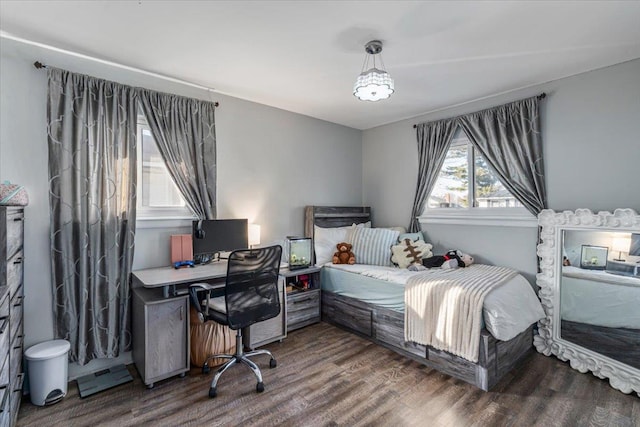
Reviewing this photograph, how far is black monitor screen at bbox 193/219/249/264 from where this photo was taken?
114 inches

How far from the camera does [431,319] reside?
8.45 ft

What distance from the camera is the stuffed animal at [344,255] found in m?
3.72

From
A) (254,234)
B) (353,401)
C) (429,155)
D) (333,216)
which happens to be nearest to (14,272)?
(254,234)

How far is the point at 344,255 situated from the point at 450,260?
46.6 inches

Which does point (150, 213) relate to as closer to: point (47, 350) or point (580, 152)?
point (47, 350)

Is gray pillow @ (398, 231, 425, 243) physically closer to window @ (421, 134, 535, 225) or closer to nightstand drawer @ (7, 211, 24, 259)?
window @ (421, 134, 535, 225)

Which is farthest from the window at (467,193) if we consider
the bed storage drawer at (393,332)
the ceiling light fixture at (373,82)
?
the ceiling light fixture at (373,82)

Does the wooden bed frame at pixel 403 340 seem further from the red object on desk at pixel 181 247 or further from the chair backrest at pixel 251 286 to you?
the red object on desk at pixel 181 247

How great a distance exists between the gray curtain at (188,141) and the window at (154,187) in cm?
9

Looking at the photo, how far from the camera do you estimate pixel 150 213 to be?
286 cm

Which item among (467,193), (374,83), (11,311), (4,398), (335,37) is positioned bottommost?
(4,398)

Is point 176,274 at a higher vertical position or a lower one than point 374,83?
lower

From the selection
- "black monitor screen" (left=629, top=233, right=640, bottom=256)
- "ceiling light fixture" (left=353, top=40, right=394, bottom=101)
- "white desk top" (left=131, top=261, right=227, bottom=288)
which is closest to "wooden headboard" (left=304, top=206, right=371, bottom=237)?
"white desk top" (left=131, top=261, right=227, bottom=288)

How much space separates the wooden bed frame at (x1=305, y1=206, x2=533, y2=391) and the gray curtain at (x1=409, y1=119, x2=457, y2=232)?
1.08 meters
